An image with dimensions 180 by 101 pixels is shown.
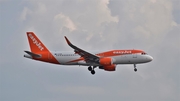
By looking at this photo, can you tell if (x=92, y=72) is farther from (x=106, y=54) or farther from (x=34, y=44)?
(x=34, y=44)

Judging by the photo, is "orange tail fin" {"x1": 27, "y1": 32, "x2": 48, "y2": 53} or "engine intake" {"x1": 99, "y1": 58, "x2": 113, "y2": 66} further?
"orange tail fin" {"x1": 27, "y1": 32, "x2": 48, "y2": 53}

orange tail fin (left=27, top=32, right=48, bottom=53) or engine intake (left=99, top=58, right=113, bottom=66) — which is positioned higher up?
orange tail fin (left=27, top=32, right=48, bottom=53)

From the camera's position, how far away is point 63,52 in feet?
367

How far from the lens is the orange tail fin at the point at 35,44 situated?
11439 cm

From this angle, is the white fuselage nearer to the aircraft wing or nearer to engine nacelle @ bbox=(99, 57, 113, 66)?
engine nacelle @ bbox=(99, 57, 113, 66)

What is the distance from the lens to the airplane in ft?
352

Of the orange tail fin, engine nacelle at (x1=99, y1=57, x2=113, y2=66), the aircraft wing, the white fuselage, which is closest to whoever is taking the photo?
engine nacelle at (x1=99, y1=57, x2=113, y2=66)

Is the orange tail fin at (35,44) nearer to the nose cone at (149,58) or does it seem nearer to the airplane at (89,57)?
the airplane at (89,57)

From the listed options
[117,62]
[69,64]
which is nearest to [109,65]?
[117,62]

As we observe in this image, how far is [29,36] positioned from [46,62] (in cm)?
717

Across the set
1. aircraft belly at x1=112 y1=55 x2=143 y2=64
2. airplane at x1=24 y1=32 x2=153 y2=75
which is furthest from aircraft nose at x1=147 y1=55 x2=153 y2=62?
aircraft belly at x1=112 y1=55 x2=143 y2=64

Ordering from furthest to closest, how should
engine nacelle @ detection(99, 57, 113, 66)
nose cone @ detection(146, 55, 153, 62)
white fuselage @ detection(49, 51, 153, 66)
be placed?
nose cone @ detection(146, 55, 153, 62) → white fuselage @ detection(49, 51, 153, 66) → engine nacelle @ detection(99, 57, 113, 66)

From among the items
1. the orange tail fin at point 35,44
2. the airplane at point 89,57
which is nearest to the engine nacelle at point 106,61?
the airplane at point 89,57

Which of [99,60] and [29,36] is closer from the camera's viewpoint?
[99,60]
